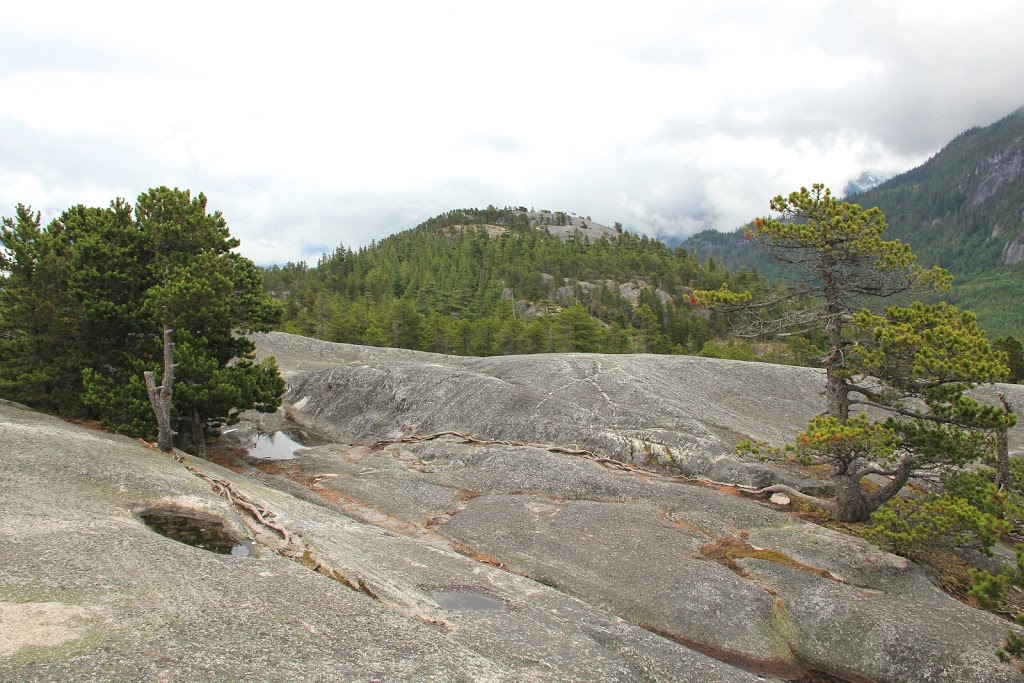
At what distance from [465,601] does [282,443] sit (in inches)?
981

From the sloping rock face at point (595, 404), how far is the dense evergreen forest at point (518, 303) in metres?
43.8

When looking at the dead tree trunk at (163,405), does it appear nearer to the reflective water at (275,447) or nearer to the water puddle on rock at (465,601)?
the reflective water at (275,447)

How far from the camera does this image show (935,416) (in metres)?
17.7

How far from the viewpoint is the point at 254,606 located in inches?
447

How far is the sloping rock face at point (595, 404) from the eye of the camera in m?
29.8

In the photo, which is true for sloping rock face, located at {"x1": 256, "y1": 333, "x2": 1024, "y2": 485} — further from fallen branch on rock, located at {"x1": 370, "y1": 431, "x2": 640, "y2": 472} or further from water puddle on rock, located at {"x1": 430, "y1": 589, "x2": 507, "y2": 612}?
water puddle on rock, located at {"x1": 430, "y1": 589, "x2": 507, "y2": 612}

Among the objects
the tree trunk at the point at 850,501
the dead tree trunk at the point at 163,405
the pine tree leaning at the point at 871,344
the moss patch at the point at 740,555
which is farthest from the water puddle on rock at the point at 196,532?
the tree trunk at the point at 850,501

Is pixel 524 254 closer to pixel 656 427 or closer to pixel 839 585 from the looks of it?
pixel 656 427

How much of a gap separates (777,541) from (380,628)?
14.2 meters

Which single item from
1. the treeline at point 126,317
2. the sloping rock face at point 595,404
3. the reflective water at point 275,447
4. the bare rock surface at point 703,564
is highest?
A: the treeline at point 126,317

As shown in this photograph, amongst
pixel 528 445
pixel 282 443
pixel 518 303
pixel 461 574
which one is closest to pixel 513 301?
pixel 518 303

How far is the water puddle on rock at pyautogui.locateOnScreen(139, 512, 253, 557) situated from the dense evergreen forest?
7289cm

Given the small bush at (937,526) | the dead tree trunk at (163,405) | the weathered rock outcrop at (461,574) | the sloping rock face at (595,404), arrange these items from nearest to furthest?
the weathered rock outcrop at (461,574)
the small bush at (937,526)
the dead tree trunk at (163,405)
the sloping rock face at (595,404)

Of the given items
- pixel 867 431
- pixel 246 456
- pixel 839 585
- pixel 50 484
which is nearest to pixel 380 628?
pixel 50 484
